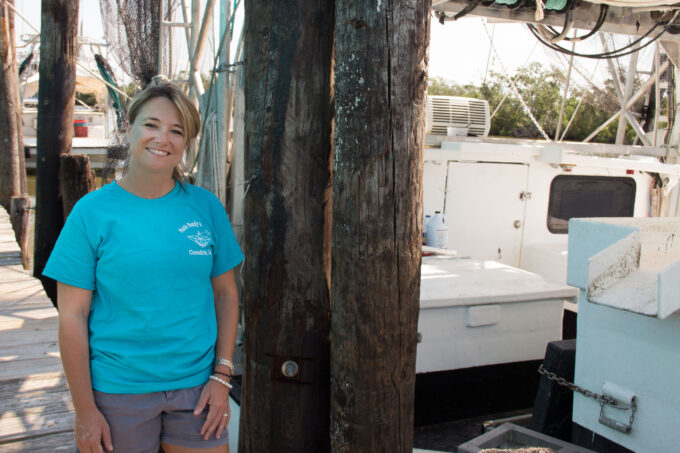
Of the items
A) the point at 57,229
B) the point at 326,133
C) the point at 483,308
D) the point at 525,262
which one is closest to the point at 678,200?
the point at 525,262

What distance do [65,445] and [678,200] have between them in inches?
299

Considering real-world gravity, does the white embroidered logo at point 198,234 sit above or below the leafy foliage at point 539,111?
below

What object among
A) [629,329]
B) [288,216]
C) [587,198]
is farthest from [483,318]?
[587,198]

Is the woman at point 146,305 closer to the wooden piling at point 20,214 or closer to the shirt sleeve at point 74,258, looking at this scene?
the shirt sleeve at point 74,258

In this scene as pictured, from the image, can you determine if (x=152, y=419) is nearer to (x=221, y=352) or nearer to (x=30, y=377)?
(x=221, y=352)

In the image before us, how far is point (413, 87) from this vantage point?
1.83 meters

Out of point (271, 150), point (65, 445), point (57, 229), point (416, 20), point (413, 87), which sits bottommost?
point (65, 445)

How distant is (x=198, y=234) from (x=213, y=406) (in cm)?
57

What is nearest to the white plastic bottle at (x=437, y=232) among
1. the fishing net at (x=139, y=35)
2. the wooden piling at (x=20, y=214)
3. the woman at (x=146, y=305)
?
the fishing net at (x=139, y=35)

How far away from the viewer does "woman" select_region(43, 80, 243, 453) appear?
1.77 metres

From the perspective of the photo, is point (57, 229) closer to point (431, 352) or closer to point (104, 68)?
point (431, 352)

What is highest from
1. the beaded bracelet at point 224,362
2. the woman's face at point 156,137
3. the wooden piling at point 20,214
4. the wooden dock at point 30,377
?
the woman's face at point 156,137

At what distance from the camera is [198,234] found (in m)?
1.95

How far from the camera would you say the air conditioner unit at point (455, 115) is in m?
6.97
